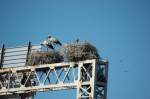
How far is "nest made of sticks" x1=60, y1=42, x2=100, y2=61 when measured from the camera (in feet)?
122

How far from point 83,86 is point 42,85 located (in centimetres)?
308

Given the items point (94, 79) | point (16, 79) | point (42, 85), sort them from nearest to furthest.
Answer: point (94, 79) → point (42, 85) → point (16, 79)

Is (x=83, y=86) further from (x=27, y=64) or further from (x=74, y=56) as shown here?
(x=27, y=64)

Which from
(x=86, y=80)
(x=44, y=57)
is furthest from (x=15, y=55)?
(x=86, y=80)

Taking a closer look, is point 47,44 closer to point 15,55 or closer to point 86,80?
point 15,55

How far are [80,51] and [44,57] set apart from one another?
3.02 m

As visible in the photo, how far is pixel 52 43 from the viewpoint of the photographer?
39.4 metres

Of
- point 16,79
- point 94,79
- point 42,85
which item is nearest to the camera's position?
point 94,79

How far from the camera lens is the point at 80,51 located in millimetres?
37219

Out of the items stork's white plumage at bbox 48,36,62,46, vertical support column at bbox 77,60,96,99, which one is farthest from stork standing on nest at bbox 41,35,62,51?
vertical support column at bbox 77,60,96,99

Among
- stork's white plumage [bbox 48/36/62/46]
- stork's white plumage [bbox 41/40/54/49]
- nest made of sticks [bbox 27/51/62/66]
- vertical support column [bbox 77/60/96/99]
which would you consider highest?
stork's white plumage [bbox 48/36/62/46]

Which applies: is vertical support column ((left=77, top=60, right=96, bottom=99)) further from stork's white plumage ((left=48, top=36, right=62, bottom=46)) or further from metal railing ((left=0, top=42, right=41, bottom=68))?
metal railing ((left=0, top=42, right=41, bottom=68))

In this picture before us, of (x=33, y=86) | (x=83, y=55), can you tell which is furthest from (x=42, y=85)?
(x=83, y=55)

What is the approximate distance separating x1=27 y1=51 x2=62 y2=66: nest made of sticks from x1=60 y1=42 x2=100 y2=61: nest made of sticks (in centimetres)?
127
